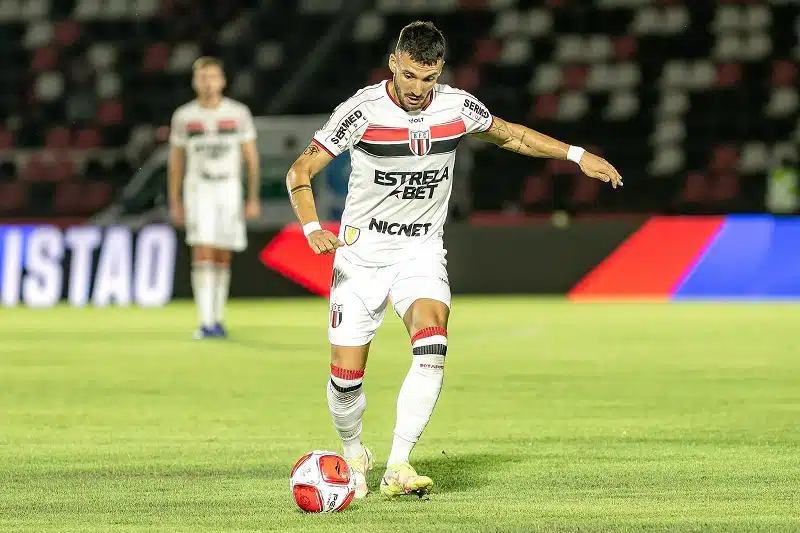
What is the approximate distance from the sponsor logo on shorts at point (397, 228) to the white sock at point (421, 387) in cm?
46

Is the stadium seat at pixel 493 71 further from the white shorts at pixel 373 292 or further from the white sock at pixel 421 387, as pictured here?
the white sock at pixel 421 387

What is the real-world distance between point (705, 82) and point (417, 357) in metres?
20.5

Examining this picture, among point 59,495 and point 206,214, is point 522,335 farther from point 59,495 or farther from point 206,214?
point 59,495

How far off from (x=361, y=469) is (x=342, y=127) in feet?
4.33

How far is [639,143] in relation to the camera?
2523cm

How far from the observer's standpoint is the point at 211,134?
14219mm

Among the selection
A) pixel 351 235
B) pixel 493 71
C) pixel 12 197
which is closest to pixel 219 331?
pixel 351 235

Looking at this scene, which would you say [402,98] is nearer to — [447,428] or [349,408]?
[349,408]

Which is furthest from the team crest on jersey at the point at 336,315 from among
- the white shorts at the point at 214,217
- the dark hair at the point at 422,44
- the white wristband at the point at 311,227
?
the white shorts at the point at 214,217

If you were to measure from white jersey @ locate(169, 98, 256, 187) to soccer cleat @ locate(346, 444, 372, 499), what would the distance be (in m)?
7.81

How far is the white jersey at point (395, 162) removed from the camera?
6.40 metres

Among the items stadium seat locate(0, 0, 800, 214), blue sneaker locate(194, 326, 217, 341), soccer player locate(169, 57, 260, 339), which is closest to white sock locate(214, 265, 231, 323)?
soccer player locate(169, 57, 260, 339)

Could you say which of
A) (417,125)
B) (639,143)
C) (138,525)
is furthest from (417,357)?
(639,143)

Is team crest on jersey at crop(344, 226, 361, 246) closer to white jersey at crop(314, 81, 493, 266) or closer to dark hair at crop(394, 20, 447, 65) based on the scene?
white jersey at crop(314, 81, 493, 266)
